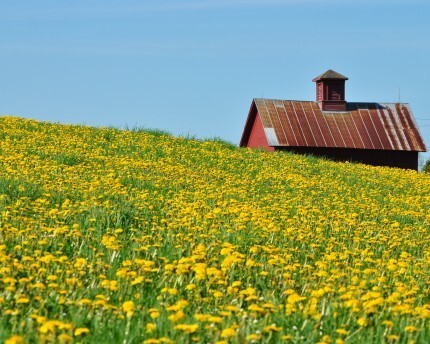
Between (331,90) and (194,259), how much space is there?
3930 centimetres

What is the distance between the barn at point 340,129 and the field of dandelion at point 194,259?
71.8ft

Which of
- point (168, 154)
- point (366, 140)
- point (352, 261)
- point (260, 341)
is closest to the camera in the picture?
point (260, 341)

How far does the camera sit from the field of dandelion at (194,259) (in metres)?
4.39

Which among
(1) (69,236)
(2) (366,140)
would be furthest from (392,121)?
(1) (69,236)

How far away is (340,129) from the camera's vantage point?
136 ft

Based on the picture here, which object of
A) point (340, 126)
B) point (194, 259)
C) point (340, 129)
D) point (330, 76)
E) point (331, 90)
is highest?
point (330, 76)

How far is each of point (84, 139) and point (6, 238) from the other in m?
15.2

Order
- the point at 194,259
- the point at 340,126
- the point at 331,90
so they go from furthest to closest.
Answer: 1. the point at 331,90
2. the point at 340,126
3. the point at 194,259

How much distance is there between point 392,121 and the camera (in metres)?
42.4

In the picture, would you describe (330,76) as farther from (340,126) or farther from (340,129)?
(340,129)

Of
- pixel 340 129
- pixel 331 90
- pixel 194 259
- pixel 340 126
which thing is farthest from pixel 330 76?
pixel 194 259

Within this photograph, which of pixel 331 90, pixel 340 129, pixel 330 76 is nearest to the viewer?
pixel 340 129

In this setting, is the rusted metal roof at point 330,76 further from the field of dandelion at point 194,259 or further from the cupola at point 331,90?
A: the field of dandelion at point 194,259

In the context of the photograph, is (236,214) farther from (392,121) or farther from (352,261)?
(392,121)
